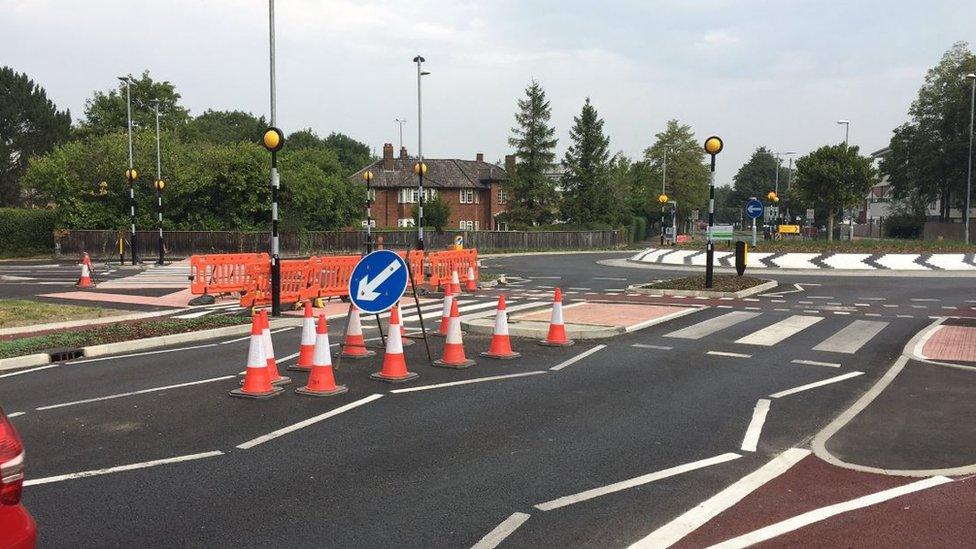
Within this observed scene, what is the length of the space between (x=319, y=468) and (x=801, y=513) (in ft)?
11.2

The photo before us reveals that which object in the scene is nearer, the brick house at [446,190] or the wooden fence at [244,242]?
the wooden fence at [244,242]

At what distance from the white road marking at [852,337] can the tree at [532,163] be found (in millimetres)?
56444

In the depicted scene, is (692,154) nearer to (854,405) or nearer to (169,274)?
(169,274)

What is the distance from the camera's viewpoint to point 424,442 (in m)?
6.35

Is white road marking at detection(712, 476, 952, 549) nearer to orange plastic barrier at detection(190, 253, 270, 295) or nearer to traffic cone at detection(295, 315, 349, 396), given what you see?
traffic cone at detection(295, 315, 349, 396)

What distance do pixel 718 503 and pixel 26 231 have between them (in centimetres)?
4988

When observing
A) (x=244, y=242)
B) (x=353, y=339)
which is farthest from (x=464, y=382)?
(x=244, y=242)

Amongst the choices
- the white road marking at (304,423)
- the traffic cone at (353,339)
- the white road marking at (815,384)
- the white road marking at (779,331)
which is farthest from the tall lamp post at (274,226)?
the white road marking at (815,384)

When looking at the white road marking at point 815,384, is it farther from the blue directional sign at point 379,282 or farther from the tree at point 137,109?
the tree at point 137,109

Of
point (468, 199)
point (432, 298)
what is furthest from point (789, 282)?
point (468, 199)

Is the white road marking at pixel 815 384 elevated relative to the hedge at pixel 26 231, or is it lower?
lower

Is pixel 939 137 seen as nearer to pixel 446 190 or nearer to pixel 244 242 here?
pixel 446 190

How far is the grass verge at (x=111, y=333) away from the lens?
11.1 meters

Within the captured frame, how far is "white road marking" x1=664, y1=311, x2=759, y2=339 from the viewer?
41.7 ft
